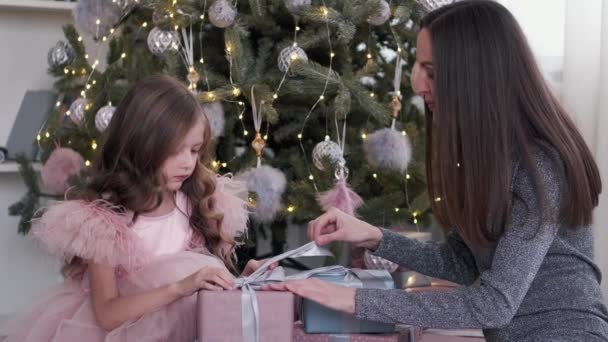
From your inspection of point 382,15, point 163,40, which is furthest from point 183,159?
point 382,15

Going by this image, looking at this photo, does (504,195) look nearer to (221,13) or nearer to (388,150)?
(388,150)

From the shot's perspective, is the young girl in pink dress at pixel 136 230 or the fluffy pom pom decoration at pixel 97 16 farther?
the fluffy pom pom decoration at pixel 97 16

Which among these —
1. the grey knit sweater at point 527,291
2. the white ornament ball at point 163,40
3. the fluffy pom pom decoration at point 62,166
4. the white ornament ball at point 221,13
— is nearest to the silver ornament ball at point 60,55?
the fluffy pom pom decoration at point 62,166

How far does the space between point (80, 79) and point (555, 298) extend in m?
1.69

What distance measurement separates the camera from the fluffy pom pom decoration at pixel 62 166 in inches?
92.9

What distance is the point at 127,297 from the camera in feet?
4.78

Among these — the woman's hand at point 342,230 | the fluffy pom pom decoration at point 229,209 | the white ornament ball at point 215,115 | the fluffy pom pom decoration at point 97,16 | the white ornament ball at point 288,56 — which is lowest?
the fluffy pom pom decoration at point 229,209

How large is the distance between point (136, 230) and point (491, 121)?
75cm

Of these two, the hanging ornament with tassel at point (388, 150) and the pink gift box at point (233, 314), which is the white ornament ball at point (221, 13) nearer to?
the hanging ornament with tassel at point (388, 150)

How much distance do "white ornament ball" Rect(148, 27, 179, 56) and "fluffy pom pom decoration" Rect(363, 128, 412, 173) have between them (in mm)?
576

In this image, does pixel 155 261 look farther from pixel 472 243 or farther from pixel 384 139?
pixel 384 139

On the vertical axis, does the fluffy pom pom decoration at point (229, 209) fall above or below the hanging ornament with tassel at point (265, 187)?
above

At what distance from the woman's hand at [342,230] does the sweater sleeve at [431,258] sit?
2 cm

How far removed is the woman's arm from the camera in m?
1.28
